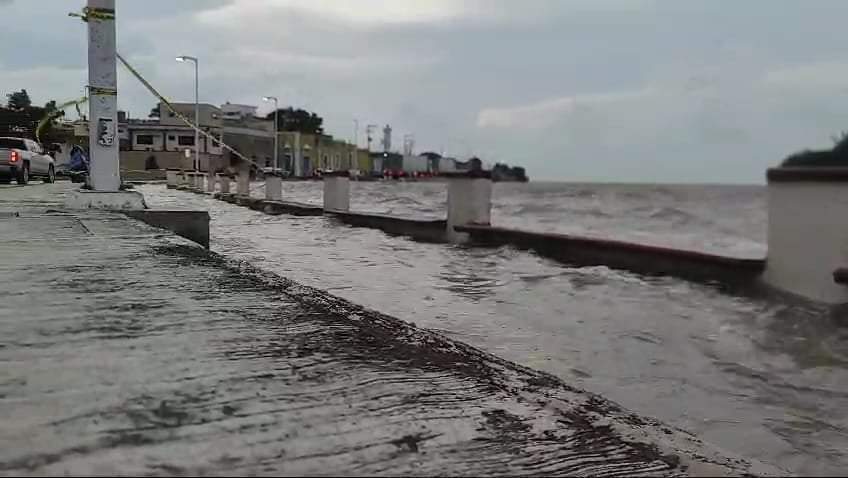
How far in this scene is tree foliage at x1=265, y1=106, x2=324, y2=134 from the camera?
13138 centimetres

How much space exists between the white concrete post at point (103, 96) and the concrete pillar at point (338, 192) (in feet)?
24.9

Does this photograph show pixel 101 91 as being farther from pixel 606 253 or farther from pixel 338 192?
pixel 338 192

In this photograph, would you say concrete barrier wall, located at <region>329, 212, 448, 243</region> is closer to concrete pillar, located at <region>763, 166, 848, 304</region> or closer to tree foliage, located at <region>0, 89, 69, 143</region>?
concrete pillar, located at <region>763, 166, 848, 304</region>

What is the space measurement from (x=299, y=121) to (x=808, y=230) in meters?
133

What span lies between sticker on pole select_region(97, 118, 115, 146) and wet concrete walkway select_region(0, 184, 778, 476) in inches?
264

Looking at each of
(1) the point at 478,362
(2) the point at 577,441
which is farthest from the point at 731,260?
(2) the point at 577,441

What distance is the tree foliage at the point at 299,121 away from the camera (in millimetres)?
131375

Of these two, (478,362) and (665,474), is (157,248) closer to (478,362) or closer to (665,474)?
(478,362)

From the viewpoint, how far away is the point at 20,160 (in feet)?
77.9

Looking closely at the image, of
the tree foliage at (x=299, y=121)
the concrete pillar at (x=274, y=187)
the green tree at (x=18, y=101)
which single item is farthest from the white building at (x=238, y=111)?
the concrete pillar at (x=274, y=187)

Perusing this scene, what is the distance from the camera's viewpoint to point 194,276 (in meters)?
4.41

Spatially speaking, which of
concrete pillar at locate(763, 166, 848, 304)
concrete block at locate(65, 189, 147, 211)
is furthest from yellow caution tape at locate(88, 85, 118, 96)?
concrete pillar at locate(763, 166, 848, 304)

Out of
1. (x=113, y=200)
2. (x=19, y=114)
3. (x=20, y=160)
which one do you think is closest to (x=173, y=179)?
(x=19, y=114)

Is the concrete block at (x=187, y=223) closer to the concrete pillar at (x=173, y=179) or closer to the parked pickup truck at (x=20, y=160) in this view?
the parked pickup truck at (x=20, y=160)
